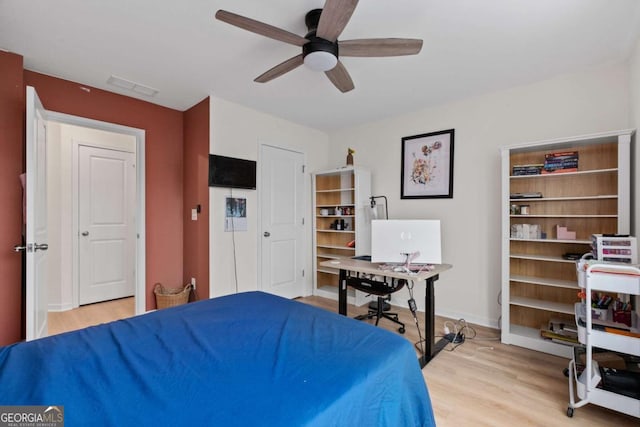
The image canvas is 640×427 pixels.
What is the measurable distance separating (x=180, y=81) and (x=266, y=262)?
7.33ft

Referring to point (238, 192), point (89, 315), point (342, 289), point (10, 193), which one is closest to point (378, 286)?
point (342, 289)

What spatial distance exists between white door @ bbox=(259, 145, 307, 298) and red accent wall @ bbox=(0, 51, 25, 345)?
2157 mm

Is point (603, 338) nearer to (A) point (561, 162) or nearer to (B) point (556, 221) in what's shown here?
(B) point (556, 221)

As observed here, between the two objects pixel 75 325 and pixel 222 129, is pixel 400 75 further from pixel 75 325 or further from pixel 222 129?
pixel 75 325

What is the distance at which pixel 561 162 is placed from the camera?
8.29ft

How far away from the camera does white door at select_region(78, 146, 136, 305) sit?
12.4 feet

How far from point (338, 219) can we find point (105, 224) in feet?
10.6

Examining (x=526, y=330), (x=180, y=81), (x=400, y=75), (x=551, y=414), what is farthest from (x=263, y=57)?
(x=526, y=330)

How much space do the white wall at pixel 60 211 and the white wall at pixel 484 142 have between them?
4.12 meters

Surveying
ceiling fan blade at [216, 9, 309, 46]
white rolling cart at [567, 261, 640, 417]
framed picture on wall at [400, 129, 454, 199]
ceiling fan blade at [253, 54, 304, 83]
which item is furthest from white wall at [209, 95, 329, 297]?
white rolling cart at [567, 261, 640, 417]

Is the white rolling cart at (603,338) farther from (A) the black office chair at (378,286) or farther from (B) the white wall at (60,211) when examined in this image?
(B) the white wall at (60,211)

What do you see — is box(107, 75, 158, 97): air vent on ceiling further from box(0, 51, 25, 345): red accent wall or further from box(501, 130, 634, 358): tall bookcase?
box(501, 130, 634, 358): tall bookcase

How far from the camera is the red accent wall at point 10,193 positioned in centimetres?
223

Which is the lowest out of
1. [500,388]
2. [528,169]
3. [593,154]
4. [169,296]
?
[500,388]
